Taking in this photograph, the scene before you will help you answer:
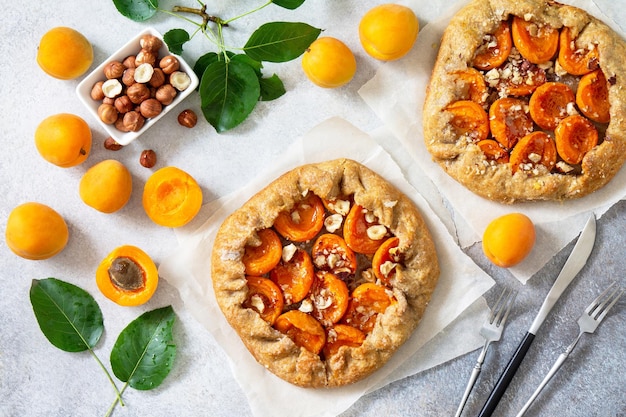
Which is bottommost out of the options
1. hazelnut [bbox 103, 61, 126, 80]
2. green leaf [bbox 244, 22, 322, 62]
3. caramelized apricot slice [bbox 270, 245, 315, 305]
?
caramelized apricot slice [bbox 270, 245, 315, 305]

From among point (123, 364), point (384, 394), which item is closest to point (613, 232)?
point (384, 394)

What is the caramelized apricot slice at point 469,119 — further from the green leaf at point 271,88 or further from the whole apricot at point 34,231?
the whole apricot at point 34,231

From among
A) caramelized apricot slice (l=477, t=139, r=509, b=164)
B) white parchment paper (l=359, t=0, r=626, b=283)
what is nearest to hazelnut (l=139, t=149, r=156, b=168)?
white parchment paper (l=359, t=0, r=626, b=283)

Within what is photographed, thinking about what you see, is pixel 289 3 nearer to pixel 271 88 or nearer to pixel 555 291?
pixel 271 88

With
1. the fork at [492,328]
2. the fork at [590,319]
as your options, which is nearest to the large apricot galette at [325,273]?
the fork at [492,328]

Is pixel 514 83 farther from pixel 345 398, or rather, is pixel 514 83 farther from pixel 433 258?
pixel 345 398

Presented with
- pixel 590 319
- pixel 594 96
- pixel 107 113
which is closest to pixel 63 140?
pixel 107 113

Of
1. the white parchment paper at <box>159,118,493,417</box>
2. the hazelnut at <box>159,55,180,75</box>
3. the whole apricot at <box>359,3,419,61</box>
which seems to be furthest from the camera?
the white parchment paper at <box>159,118,493,417</box>

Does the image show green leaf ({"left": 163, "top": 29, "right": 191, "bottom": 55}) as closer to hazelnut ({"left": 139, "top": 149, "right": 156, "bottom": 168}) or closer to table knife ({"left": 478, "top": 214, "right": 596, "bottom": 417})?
hazelnut ({"left": 139, "top": 149, "right": 156, "bottom": 168})
